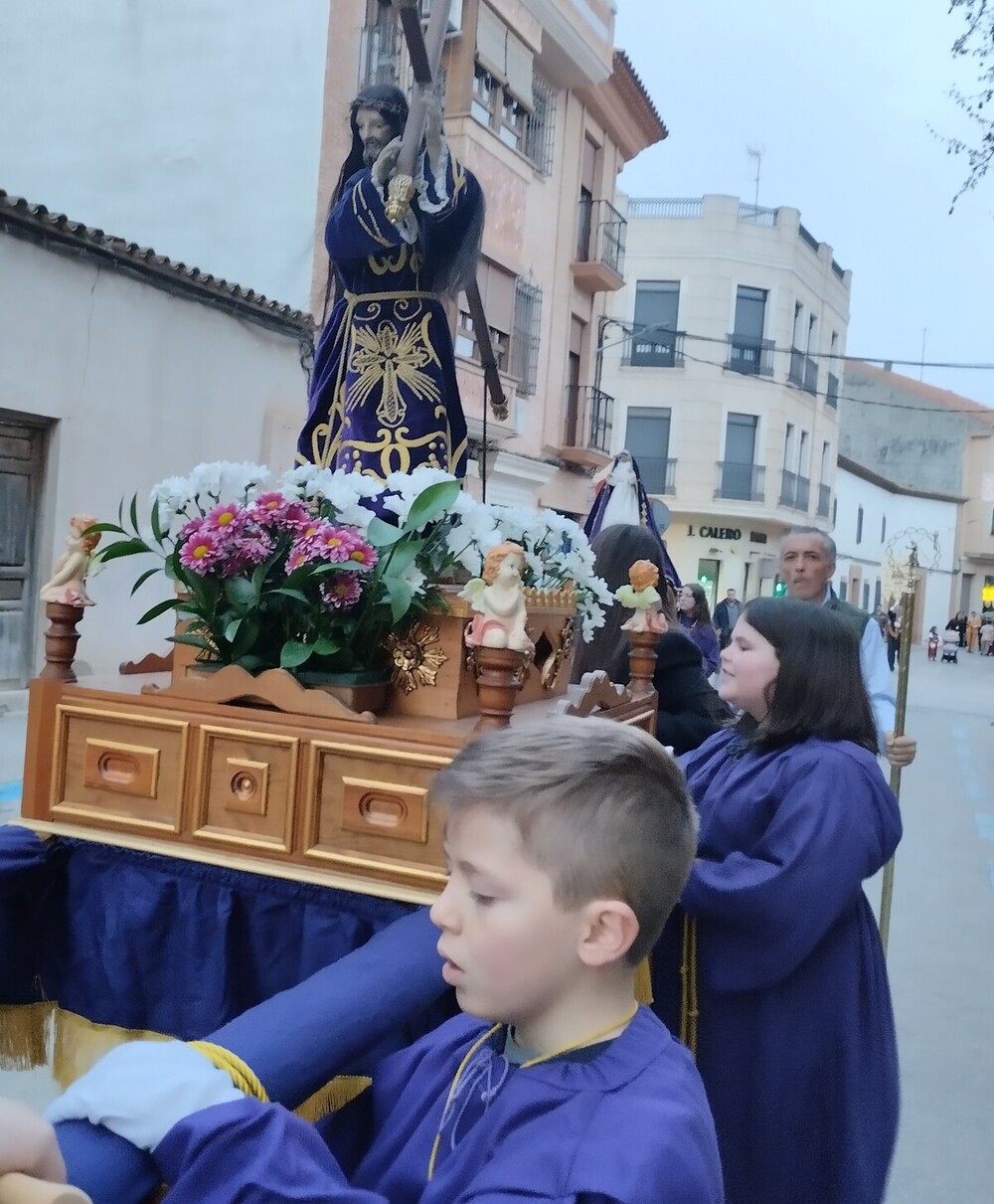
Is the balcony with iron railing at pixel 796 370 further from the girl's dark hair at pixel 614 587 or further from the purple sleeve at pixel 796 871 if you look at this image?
the purple sleeve at pixel 796 871

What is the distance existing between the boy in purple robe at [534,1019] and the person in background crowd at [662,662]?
152cm

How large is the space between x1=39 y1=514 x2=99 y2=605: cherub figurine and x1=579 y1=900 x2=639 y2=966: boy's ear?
125 cm

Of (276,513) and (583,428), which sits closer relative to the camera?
(276,513)

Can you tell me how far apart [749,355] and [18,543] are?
17743mm

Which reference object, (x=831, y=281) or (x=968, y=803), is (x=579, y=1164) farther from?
(x=831, y=281)

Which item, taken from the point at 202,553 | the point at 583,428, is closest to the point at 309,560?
the point at 202,553

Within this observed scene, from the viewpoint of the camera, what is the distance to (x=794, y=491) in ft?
75.4

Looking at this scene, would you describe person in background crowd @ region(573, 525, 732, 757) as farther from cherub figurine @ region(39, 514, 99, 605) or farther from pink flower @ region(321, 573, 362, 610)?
cherub figurine @ region(39, 514, 99, 605)

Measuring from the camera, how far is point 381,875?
5.40 ft

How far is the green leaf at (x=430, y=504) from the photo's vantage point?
1.86 metres

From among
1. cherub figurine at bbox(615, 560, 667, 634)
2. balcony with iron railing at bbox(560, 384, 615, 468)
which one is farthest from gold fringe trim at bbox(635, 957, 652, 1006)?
balcony with iron railing at bbox(560, 384, 615, 468)

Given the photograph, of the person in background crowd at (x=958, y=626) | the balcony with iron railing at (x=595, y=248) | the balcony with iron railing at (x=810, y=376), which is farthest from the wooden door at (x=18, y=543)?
the person in background crowd at (x=958, y=626)

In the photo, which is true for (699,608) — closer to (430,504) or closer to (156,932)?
(430,504)

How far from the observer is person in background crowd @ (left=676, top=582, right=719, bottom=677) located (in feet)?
15.3
